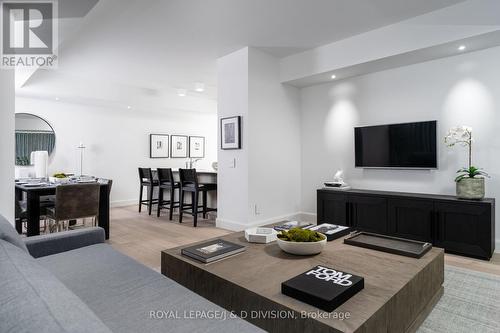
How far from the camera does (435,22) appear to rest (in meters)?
3.17

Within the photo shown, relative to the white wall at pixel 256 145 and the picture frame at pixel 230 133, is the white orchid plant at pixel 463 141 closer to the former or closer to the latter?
the white wall at pixel 256 145

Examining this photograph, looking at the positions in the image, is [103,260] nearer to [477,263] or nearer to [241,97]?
[241,97]

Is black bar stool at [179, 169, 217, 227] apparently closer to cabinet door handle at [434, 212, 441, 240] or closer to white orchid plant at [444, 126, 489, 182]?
cabinet door handle at [434, 212, 441, 240]

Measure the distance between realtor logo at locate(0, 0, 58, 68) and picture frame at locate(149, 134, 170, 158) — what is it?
308 centimetres

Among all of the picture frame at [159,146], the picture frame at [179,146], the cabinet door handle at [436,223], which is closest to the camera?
the cabinet door handle at [436,223]

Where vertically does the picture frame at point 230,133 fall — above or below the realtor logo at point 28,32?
below

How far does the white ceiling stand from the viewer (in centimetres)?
308

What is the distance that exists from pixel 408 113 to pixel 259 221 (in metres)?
2.54

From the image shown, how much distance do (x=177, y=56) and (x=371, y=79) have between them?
2.98m

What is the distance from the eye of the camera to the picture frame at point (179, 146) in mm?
7777

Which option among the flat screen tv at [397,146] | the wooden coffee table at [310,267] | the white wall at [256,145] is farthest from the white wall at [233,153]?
the wooden coffee table at [310,267]

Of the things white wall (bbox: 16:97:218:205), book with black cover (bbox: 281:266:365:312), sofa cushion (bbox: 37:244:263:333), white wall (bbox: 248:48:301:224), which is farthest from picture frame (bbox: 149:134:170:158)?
book with black cover (bbox: 281:266:365:312)

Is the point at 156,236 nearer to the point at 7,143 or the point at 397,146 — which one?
the point at 7,143

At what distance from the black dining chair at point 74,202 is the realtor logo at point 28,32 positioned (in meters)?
1.43
